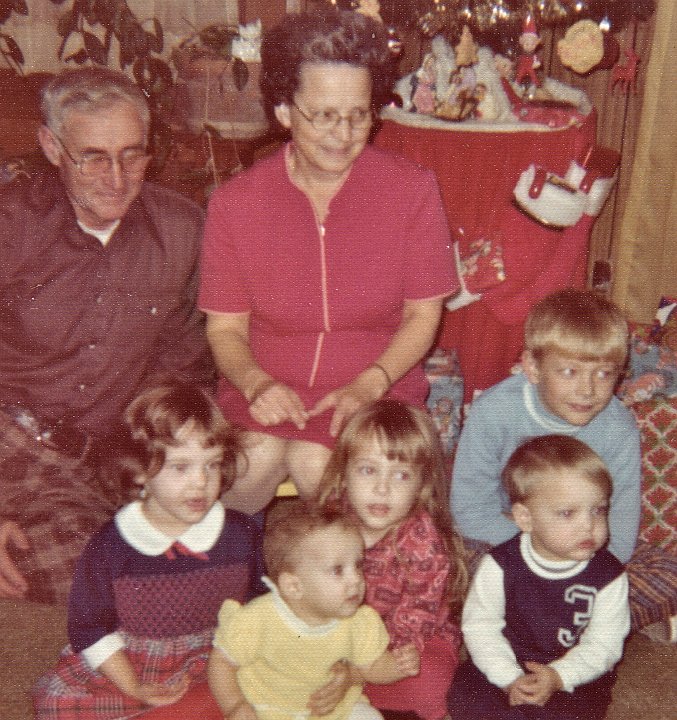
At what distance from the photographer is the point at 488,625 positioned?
1496 mm

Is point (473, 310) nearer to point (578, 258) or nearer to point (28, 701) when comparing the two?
point (578, 258)

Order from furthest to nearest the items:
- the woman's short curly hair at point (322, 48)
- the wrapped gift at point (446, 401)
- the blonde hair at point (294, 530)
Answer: the wrapped gift at point (446, 401) → the woman's short curly hair at point (322, 48) → the blonde hair at point (294, 530)

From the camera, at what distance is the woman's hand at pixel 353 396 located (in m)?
1.62

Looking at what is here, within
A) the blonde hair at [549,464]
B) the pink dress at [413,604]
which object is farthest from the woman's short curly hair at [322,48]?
the pink dress at [413,604]

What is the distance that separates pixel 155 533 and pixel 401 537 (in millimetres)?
437

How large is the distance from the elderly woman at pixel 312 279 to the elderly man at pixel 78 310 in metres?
0.15

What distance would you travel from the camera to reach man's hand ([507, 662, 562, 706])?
141cm

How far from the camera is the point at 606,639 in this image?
144 cm

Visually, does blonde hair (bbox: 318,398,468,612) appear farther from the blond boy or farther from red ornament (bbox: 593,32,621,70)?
red ornament (bbox: 593,32,621,70)

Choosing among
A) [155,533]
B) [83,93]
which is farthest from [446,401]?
[83,93]

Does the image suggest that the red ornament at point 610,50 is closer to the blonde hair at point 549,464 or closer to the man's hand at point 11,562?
the blonde hair at point 549,464

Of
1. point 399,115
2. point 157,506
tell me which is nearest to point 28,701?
point 157,506

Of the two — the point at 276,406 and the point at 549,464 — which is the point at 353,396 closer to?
the point at 276,406

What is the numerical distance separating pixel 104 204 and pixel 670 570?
1.39 metres
